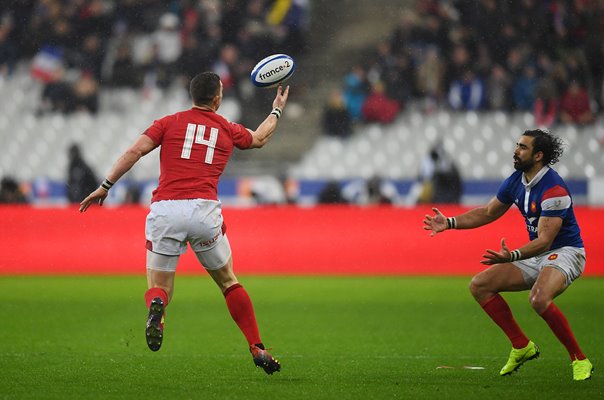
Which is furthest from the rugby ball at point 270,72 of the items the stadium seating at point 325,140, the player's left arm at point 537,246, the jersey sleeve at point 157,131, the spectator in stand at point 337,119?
the spectator in stand at point 337,119

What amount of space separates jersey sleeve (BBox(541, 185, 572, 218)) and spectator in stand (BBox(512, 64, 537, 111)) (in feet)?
40.9

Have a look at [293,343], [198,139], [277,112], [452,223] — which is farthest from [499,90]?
[198,139]

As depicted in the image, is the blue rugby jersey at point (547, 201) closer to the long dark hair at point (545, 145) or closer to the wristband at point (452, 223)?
the long dark hair at point (545, 145)

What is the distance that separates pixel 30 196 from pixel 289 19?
6652 mm

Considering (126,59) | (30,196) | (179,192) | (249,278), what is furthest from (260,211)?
(179,192)

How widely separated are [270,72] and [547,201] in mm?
2345

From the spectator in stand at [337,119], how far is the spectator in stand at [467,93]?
6.82ft

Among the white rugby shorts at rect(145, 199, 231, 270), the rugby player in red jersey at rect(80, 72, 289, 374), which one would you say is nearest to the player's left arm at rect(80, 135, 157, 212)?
the rugby player in red jersey at rect(80, 72, 289, 374)

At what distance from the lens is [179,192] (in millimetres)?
7031

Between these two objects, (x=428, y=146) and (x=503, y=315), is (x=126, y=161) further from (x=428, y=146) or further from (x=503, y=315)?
(x=428, y=146)

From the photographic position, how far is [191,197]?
7023mm

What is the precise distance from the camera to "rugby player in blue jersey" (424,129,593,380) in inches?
281

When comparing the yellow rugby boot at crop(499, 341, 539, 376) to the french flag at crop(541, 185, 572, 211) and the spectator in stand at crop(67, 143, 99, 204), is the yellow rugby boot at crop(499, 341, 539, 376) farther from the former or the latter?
the spectator in stand at crop(67, 143, 99, 204)

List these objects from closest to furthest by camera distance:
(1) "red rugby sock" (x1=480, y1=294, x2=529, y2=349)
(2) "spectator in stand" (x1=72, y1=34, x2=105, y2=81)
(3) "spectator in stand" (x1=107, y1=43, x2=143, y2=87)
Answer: (1) "red rugby sock" (x1=480, y1=294, x2=529, y2=349)
(3) "spectator in stand" (x1=107, y1=43, x2=143, y2=87)
(2) "spectator in stand" (x1=72, y1=34, x2=105, y2=81)
